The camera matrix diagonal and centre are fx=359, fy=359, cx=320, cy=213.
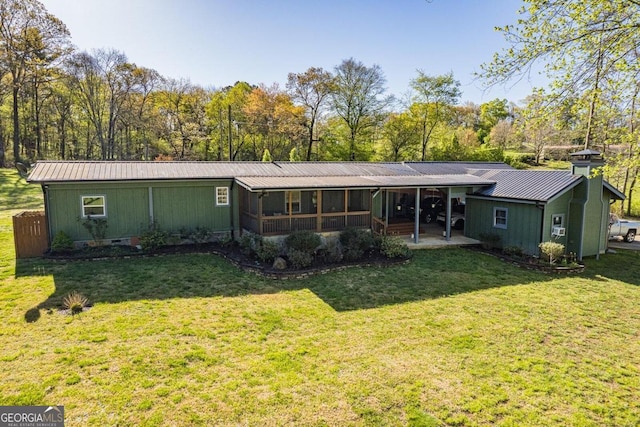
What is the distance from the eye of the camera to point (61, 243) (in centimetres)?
1238

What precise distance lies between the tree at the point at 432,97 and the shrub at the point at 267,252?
2879cm

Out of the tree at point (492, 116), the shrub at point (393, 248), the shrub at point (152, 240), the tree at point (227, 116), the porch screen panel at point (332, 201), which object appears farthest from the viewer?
the tree at point (492, 116)

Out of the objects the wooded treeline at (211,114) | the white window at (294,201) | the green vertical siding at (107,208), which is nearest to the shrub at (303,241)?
the white window at (294,201)

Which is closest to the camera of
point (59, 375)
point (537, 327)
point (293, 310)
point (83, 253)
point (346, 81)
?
point (59, 375)

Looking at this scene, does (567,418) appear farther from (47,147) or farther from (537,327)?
(47,147)

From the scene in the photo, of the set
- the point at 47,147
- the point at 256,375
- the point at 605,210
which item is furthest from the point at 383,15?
the point at 47,147

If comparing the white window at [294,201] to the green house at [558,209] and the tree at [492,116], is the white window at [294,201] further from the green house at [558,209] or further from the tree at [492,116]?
the tree at [492,116]

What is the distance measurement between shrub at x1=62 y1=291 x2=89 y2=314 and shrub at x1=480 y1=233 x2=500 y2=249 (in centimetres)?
1476

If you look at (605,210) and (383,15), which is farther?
(605,210)

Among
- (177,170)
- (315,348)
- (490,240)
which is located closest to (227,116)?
(177,170)

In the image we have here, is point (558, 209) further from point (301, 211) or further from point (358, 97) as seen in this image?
point (358, 97)

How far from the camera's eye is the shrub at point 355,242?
13156 mm

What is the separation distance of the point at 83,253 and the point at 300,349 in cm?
968

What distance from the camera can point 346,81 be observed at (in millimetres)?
34250
